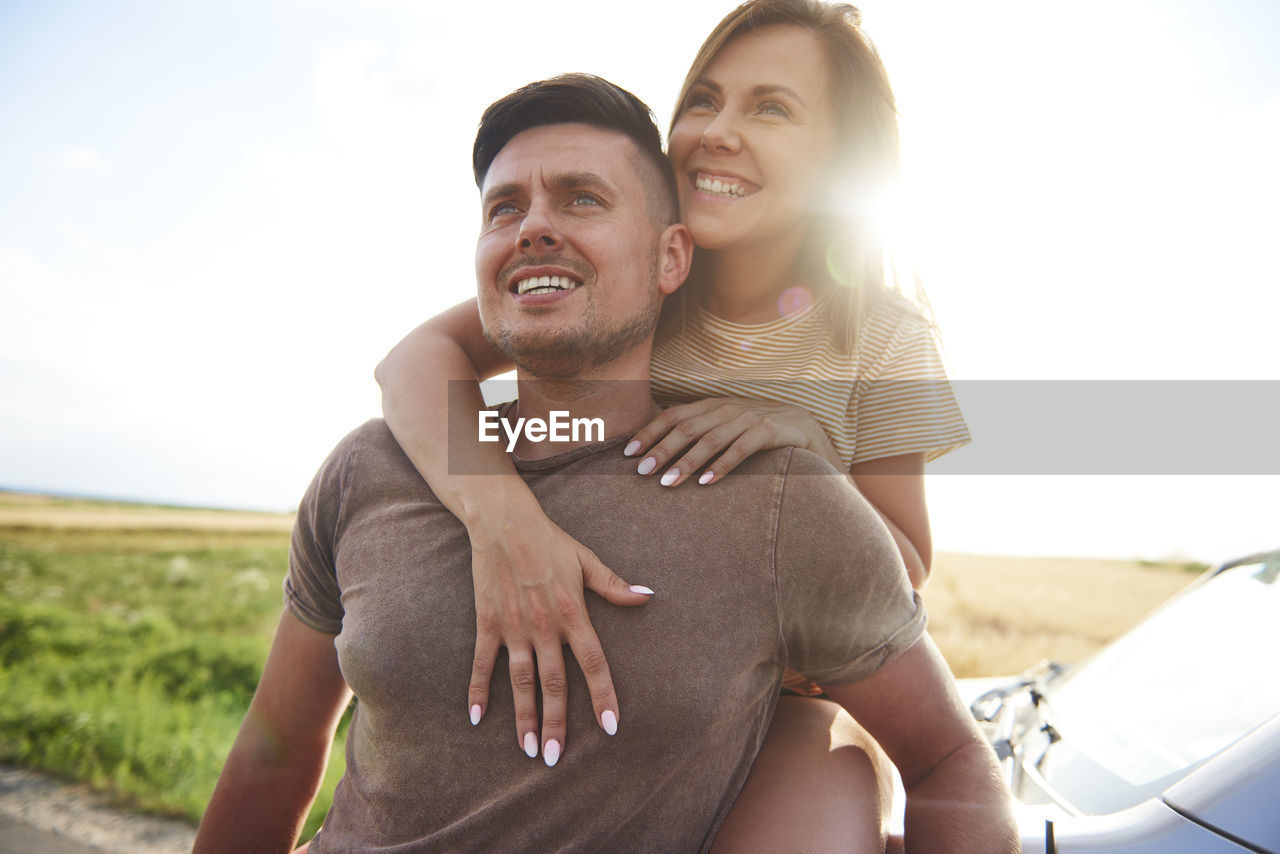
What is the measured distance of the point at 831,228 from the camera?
8.48 feet

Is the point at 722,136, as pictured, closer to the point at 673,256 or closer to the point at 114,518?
the point at 673,256

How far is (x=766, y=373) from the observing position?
231cm

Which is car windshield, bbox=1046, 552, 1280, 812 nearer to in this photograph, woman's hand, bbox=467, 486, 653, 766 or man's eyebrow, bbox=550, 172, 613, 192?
woman's hand, bbox=467, 486, 653, 766

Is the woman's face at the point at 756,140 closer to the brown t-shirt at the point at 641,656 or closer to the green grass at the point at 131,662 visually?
the brown t-shirt at the point at 641,656

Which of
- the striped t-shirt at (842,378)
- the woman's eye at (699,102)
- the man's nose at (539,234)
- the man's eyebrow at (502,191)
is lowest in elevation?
the striped t-shirt at (842,378)

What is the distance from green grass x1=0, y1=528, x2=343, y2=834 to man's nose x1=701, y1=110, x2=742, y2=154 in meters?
4.01

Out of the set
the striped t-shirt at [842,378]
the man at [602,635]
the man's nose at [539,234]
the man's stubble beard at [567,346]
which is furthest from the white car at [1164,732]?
the man's nose at [539,234]

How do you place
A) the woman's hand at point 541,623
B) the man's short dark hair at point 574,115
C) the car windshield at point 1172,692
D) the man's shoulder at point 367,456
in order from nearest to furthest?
the woman's hand at point 541,623 → the car windshield at point 1172,692 → the man's shoulder at point 367,456 → the man's short dark hair at point 574,115

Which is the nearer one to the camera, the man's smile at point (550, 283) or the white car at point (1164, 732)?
the white car at point (1164, 732)

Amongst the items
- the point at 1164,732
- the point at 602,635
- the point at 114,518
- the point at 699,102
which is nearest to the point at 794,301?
the point at 699,102

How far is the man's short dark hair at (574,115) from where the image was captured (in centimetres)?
220

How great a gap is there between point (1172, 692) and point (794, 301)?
5.25 ft

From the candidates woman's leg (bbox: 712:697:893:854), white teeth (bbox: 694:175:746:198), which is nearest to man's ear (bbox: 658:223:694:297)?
white teeth (bbox: 694:175:746:198)

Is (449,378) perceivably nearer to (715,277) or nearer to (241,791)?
(715,277)
